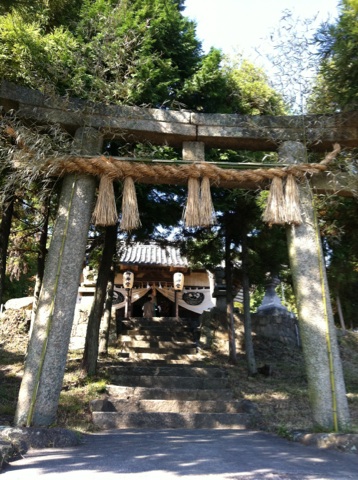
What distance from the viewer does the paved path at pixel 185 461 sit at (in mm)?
2855

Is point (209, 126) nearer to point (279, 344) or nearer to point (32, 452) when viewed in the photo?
point (32, 452)

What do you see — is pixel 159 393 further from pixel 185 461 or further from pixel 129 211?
pixel 185 461

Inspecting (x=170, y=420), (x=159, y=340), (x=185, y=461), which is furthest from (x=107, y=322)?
(x=185, y=461)

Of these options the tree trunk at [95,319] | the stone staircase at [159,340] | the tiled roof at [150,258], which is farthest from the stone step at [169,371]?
the tiled roof at [150,258]

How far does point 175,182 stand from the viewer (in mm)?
5191

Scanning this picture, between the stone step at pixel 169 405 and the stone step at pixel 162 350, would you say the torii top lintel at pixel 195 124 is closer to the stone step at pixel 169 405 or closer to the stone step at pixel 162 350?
the stone step at pixel 169 405

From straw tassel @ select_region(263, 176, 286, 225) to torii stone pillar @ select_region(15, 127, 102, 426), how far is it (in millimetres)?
2205

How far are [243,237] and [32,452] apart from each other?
6.72 meters

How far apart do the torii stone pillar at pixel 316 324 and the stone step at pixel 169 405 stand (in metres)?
2.13

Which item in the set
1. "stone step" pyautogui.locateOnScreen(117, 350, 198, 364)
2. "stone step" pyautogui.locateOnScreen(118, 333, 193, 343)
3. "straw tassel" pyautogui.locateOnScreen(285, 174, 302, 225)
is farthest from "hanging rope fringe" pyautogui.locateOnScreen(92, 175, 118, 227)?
"stone step" pyautogui.locateOnScreen(118, 333, 193, 343)

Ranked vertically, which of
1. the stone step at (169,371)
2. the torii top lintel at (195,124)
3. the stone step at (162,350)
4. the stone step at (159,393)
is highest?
the torii top lintel at (195,124)

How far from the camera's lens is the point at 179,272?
14711 mm

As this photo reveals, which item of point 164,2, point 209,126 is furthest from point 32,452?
point 164,2

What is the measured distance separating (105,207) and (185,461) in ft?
9.46
